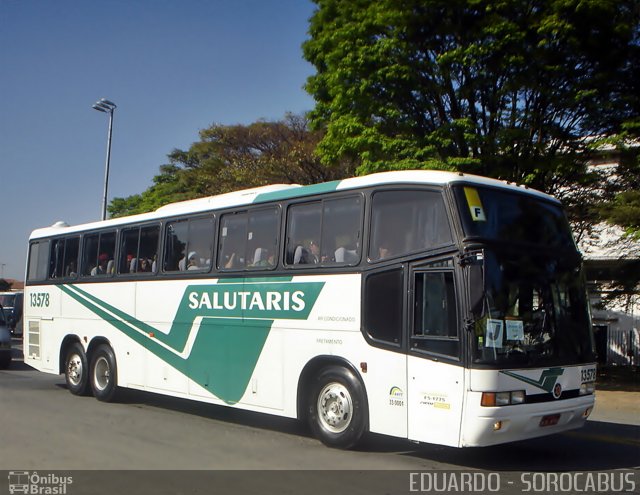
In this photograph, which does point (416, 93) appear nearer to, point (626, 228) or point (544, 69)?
point (544, 69)

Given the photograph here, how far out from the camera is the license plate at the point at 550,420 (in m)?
7.87

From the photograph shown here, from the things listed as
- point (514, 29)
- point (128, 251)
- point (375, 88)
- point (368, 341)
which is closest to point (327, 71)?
point (375, 88)

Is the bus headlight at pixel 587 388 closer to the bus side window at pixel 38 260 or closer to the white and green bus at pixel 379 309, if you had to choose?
the white and green bus at pixel 379 309

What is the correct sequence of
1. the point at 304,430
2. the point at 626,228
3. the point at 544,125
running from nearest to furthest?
the point at 304,430 < the point at 626,228 < the point at 544,125

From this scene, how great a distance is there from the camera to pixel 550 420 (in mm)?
7957

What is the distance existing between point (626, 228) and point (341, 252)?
8373mm

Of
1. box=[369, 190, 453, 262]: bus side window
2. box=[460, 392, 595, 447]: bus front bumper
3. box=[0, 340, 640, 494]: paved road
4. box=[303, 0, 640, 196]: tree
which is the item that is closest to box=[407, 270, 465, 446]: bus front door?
box=[460, 392, 595, 447]: bus front bumper

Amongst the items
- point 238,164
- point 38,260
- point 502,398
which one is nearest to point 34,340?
point 38,260

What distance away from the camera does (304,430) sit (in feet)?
34.1

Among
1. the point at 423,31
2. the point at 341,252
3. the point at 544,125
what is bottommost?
the point at 341,252

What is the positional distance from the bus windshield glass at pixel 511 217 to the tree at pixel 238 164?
50.2 ft

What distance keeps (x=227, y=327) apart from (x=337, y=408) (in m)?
2.48

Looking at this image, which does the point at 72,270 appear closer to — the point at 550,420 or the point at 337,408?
the point at 337,408

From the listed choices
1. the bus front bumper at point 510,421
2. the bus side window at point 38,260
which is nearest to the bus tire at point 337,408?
the bus front bumper at point 510,421
